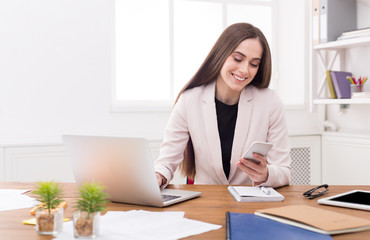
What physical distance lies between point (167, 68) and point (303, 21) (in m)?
1.25

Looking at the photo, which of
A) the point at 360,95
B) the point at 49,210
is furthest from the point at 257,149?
the point at 360,95

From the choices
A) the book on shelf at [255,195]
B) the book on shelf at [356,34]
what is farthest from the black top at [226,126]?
the book on shelf at [356,34]

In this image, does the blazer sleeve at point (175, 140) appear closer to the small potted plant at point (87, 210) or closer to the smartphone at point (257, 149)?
the smartphone at point (257, 149)

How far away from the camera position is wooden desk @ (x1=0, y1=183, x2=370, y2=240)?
101 centimetres

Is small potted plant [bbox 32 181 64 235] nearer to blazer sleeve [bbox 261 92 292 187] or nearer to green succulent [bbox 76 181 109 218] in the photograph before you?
green succulent [bbox 76 181 109 218]

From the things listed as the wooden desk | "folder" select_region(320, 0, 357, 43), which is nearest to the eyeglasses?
the wooden desk

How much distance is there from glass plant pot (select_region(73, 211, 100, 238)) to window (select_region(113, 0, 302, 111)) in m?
2.17

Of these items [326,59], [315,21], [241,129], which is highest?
[315,21]

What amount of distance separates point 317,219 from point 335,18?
7.95ft

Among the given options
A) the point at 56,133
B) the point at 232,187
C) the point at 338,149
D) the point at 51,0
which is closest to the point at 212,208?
the point at 232,187

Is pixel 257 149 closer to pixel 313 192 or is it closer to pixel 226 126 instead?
pixel 313 192

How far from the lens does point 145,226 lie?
41.9 inches

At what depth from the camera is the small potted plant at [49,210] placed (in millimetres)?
969

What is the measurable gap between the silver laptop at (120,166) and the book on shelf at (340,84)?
2189mm
